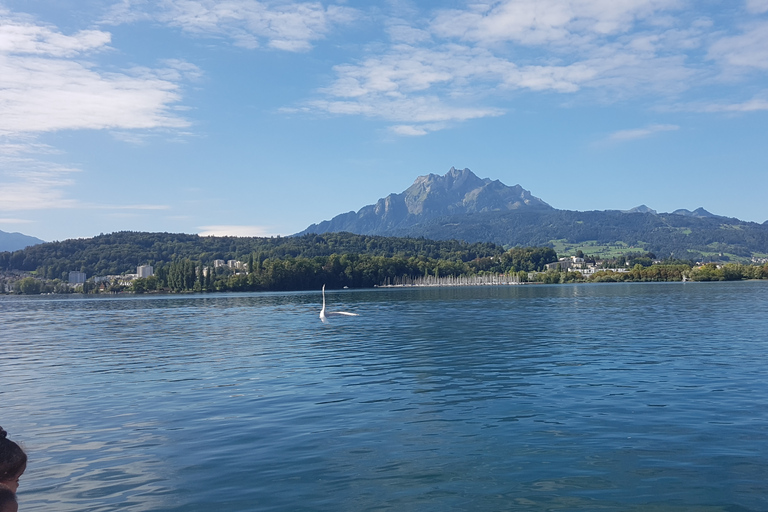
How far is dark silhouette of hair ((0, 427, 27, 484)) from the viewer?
423 cm

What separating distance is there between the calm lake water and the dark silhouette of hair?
759cm

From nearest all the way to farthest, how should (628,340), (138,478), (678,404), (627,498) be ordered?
1. (627,498)
2. (138,478)
3. (678,404)
4. (628,340)

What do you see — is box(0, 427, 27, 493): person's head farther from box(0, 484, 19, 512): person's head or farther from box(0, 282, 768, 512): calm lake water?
box(0, 282, 768, 512): calm lake water

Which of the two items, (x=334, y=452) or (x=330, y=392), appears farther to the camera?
A: (x=330, y=392)

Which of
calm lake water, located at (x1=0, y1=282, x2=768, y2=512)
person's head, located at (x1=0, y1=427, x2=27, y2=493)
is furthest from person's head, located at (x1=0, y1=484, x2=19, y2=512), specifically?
calm lake water, located at (x1=0, y1=282, x2=768, y2=512)

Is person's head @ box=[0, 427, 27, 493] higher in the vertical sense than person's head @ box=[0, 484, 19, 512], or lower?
higher

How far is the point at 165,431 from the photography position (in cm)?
1741

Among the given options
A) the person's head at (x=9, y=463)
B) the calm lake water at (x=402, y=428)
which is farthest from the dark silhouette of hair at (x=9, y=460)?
the calm lake water at (x=402, y=428)

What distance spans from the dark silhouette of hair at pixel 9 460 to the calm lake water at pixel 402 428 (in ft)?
24.9

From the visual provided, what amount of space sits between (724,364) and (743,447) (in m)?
15.1

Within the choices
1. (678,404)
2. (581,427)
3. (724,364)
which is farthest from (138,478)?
(724,364)

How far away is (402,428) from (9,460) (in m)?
13.6

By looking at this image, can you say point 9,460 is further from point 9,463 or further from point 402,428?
point 402,428

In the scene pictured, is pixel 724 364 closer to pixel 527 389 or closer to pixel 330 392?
pixel 527 389
